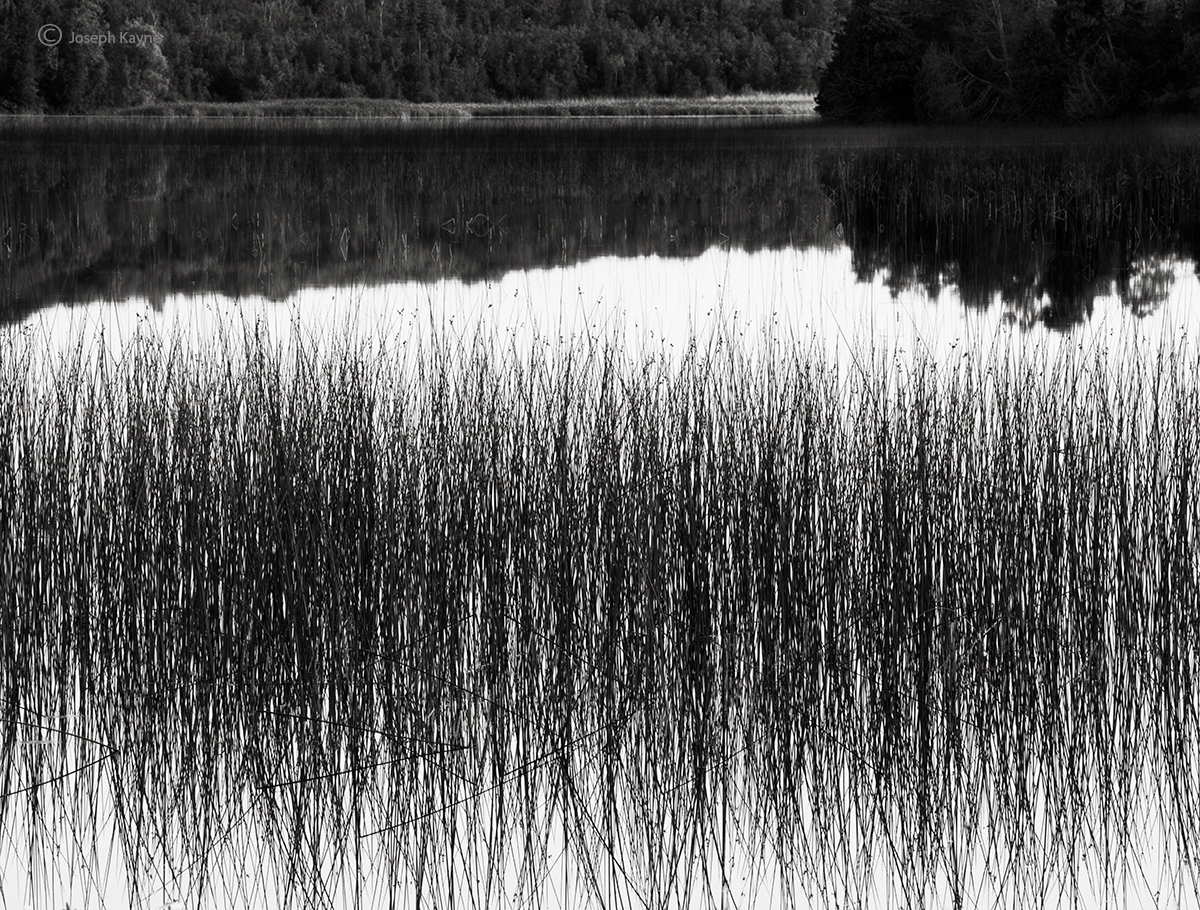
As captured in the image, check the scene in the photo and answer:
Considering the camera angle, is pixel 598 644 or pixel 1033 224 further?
pixel 1033 224

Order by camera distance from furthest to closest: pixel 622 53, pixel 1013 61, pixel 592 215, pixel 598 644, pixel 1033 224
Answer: pixel 622 53
pixel 1013 61
pixel 592 215
pixel 1033 224
pixel 598 644

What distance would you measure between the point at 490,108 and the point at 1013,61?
32826 mm

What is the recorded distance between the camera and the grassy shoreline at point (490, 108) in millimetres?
48812

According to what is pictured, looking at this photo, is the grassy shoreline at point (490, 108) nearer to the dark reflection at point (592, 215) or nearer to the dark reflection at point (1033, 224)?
the dark reflection at point (592, 215)

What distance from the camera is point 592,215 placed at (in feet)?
47.1

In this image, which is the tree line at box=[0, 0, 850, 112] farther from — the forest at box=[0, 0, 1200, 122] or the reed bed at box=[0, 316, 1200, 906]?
the reed bed at box=[0, 316, 1200, 906]

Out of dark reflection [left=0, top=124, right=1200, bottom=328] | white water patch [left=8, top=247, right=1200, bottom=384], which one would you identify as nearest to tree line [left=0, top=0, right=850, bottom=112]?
dark reflection [left=0, top=124, right=1200, bottom=328]

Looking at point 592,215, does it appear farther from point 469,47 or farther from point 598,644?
point 469,47

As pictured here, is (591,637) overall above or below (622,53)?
below

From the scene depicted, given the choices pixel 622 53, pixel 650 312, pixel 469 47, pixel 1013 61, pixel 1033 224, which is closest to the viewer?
pixel 650 312

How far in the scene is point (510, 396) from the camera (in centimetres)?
466

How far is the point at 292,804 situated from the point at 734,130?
3281 cm

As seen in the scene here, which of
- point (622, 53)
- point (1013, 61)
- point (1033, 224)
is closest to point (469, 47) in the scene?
point (622, 53)

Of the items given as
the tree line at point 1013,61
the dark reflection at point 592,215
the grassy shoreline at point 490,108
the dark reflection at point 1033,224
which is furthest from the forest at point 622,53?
the dark reflection at point 1033,224
